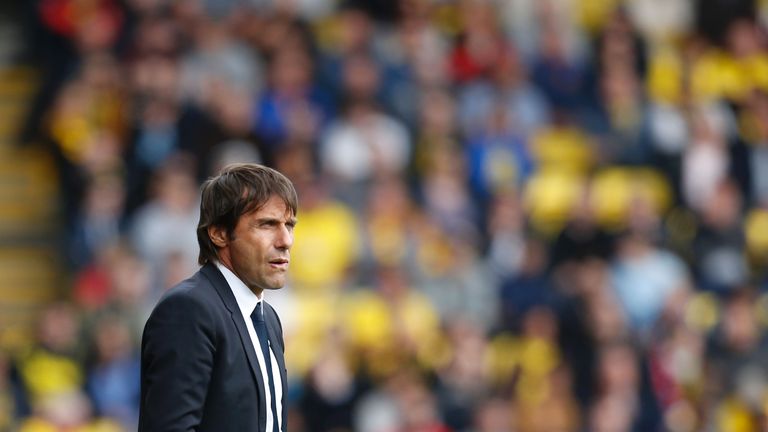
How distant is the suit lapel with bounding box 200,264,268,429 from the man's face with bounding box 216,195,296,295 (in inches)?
2.2

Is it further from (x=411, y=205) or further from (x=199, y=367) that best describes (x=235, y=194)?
(x=411, y=205)

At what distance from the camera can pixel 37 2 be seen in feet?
37.0

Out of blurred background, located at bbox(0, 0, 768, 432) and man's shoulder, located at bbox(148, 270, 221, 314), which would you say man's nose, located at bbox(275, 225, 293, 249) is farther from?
blurred background, located at bbox(0, 0, 768, 432)

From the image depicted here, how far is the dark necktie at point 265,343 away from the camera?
A: 355cm

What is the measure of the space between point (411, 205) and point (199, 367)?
7.42 meters

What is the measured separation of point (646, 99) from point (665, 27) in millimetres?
1615

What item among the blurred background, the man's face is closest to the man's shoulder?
the man's face

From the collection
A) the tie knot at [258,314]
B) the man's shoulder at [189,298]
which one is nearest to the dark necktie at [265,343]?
the tie knot at [258,314]

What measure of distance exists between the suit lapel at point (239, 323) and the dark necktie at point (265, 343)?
0.05 metres

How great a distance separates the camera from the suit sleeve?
3.31 metres

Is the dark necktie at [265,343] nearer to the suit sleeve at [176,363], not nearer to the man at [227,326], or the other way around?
the man at [227,326]

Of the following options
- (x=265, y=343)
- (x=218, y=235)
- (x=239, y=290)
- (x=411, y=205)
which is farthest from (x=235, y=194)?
(x=411, y=205)

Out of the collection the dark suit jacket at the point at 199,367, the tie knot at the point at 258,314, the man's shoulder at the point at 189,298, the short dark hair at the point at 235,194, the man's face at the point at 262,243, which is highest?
the short dark hair at the point at 235,194

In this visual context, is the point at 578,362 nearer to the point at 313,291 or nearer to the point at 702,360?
the point at 702,360
